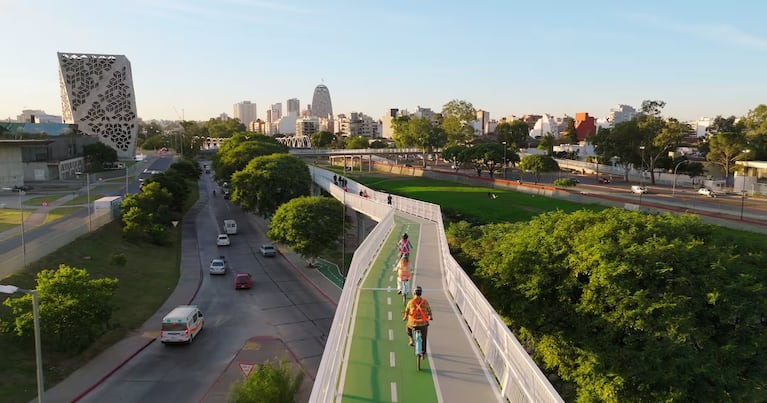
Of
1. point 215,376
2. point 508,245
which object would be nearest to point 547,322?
point 508,245

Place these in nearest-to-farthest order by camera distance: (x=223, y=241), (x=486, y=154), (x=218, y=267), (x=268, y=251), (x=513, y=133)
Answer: (x=218, y=267) < (x=268, y=251) < (x=223, y=241) < (x=486, y=154) < (x=513, y=133)

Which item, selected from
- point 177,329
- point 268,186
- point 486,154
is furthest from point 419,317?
point 486,154

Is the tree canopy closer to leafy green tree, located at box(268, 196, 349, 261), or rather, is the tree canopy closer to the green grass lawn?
leafy green tree, located at box(268, 196, 349, 261)

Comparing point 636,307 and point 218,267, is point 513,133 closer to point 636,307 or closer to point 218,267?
point 218,267

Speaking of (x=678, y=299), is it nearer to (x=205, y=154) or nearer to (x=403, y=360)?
(x=403, y=360)

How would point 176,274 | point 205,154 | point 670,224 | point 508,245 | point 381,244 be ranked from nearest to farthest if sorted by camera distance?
point 670,224 < point 508,245 < point 381,244 < point 176,274 < point 205,154

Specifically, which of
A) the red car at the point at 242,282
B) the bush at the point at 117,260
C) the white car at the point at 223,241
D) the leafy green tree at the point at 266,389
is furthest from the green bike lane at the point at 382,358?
the white car at the point at 223,241

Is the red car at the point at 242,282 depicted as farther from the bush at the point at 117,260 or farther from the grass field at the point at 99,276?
the bush at the point at 117,260

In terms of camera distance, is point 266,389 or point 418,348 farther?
point 266,389
